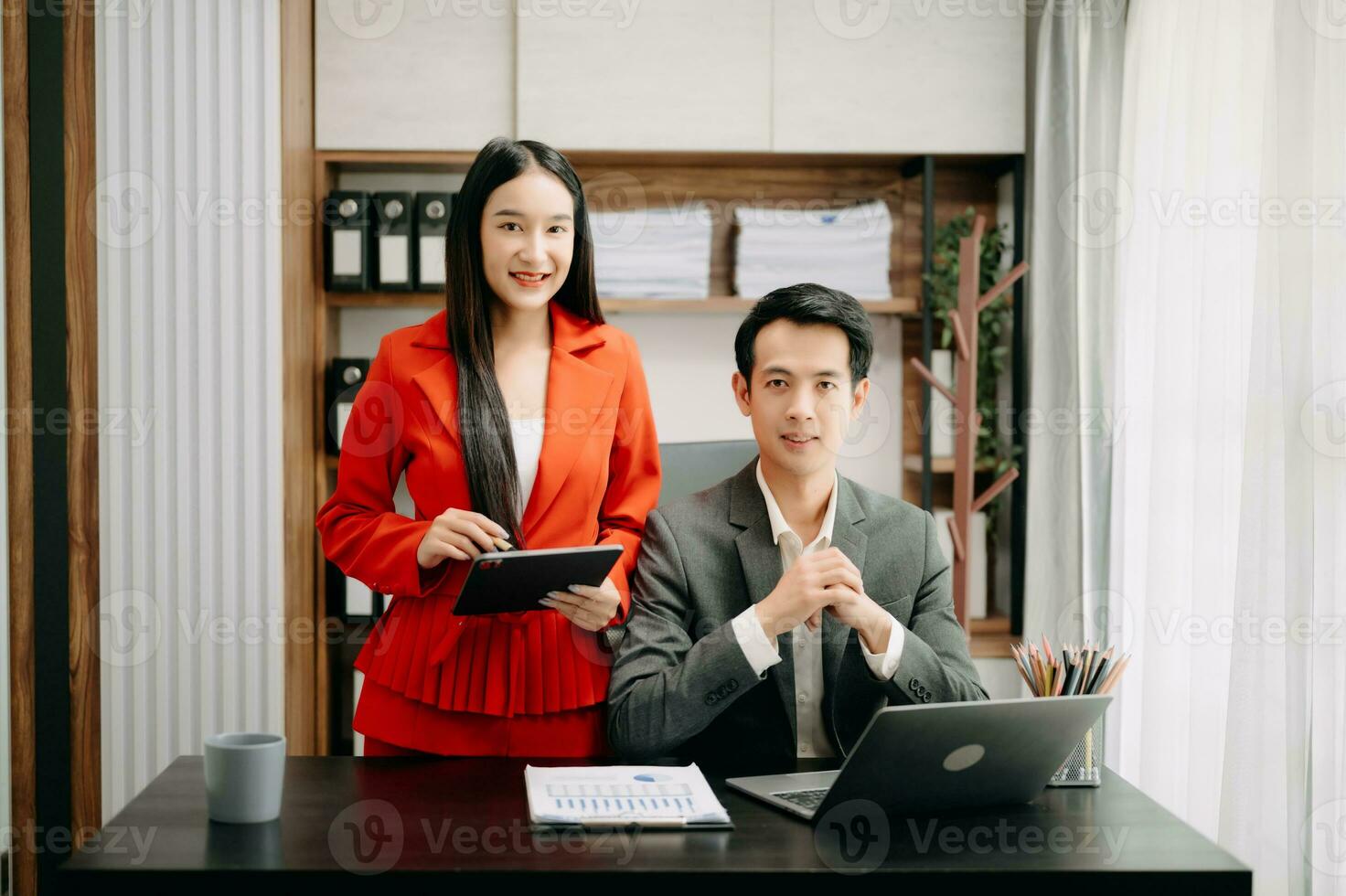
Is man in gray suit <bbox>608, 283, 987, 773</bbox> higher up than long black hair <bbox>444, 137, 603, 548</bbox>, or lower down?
lower down

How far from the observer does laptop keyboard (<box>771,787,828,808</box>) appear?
1176 millimetres

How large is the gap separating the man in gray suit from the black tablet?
137 millimetres

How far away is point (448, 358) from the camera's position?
1641mm

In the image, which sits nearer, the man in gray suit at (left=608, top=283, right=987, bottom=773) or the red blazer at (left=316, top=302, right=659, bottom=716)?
the man in gray suit at (left=608, top=283, right=987, bottom=773)

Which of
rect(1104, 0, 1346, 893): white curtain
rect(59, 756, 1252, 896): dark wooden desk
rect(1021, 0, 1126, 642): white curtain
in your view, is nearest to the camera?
rect(59, 756, 1252, 896): dark wooden desk

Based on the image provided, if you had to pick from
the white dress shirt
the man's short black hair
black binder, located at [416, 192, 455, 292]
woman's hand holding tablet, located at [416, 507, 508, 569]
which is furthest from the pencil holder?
black binder, located at [416, 192, 455, 292]

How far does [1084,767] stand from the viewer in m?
1.30

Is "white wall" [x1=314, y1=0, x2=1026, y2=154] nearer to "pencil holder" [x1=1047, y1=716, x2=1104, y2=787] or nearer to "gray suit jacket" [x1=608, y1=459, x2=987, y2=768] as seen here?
"gray suit jacket" [x1=608, y1=459, x2=987, y2=768]

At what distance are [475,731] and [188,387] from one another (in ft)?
4.81

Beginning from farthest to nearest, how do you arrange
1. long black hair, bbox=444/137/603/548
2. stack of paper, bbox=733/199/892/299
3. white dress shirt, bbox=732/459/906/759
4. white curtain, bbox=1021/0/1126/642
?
stack of paper, bbox=733/199/892/299
white curtain, bbox=1021/0/1126/642
long black hair, bbox=444/137/603/548
white dress shirt, bbox=732/459/906/759

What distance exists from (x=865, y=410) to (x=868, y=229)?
50 centimetres

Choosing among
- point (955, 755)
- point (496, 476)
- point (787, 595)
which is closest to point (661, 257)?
point (496, 476)

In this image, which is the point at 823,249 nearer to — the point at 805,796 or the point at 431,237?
the point at 431,237

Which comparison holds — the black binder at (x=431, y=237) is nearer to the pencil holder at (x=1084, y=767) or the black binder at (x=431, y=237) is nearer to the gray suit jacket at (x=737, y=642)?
the gray suit jacket at (x=737, y=642)
